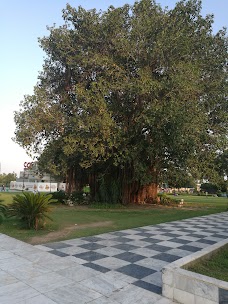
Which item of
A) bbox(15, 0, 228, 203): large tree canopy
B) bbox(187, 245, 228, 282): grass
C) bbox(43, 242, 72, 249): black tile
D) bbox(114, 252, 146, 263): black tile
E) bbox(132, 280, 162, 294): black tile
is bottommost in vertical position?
bbox(132, 280, 162, 294): black tile

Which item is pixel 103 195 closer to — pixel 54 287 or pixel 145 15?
pixel 145 15

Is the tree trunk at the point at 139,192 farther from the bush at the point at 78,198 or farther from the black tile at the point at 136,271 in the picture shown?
the black tile at the point at 136,271

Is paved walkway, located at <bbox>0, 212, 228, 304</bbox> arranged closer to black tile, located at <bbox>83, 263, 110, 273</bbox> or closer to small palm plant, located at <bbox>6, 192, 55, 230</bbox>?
black tile, located at <bbox>83, 263, 110, 273</bbox>

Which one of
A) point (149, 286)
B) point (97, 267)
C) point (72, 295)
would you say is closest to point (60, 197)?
point (97, 267)

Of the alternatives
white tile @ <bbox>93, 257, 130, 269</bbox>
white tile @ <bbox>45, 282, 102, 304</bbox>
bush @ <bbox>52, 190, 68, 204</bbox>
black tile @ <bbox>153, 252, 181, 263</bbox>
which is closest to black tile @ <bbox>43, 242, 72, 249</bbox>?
white tile @ <bbox>93, 257, 130, 269</bbox>

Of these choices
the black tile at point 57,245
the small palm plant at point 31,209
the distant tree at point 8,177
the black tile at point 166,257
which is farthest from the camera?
the distant tree at point 8,177

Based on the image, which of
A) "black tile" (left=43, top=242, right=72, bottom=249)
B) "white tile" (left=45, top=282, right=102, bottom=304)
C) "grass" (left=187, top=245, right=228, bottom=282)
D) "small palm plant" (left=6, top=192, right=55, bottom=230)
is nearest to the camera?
"white tile" (left=45, top=282, right=102, bottom=304)

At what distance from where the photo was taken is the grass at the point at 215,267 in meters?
3.88

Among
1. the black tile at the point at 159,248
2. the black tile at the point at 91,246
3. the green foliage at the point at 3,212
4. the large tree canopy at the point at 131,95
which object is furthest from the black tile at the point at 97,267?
the large tree canopy at the point at 131,95

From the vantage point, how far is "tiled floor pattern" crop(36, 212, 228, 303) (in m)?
3.95

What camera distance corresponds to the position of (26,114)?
13.7 meters

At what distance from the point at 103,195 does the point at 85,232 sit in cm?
873

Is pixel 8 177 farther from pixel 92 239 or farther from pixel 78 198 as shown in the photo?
pixel 92 239

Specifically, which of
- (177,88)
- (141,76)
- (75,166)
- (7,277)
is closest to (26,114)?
(75,166)
